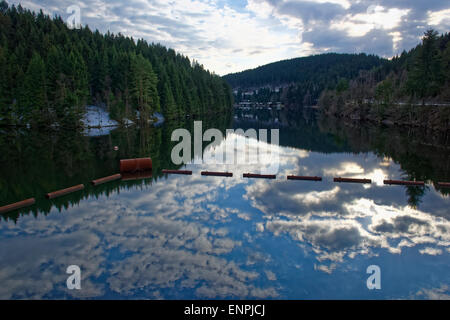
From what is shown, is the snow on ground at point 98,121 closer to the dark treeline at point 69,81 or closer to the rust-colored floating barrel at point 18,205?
the dark treeline at point 69,81

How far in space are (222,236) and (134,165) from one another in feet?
46.4

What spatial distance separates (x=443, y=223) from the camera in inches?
615

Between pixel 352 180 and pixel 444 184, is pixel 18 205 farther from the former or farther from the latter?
pixel 444 184

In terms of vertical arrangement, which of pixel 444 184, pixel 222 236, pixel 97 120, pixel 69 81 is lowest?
pixel 222 236

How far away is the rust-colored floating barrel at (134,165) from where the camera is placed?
24.6 m

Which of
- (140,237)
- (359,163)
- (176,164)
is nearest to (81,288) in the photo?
(140,237)

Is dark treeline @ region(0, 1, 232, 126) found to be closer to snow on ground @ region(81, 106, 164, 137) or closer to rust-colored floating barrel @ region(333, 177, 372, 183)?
snow on ground @ region(81, 106, 164, 137)

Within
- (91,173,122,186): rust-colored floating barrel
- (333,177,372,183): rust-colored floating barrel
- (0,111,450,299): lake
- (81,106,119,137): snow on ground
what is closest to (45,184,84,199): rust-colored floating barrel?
(0,111,450,299): lake

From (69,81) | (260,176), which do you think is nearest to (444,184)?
(260,176)

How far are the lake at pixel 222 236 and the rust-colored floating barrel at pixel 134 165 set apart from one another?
1.05m

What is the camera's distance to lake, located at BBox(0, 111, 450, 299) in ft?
32.6

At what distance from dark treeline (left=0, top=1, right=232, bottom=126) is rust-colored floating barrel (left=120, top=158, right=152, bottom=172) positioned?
4203cm

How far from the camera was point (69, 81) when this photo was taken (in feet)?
202
